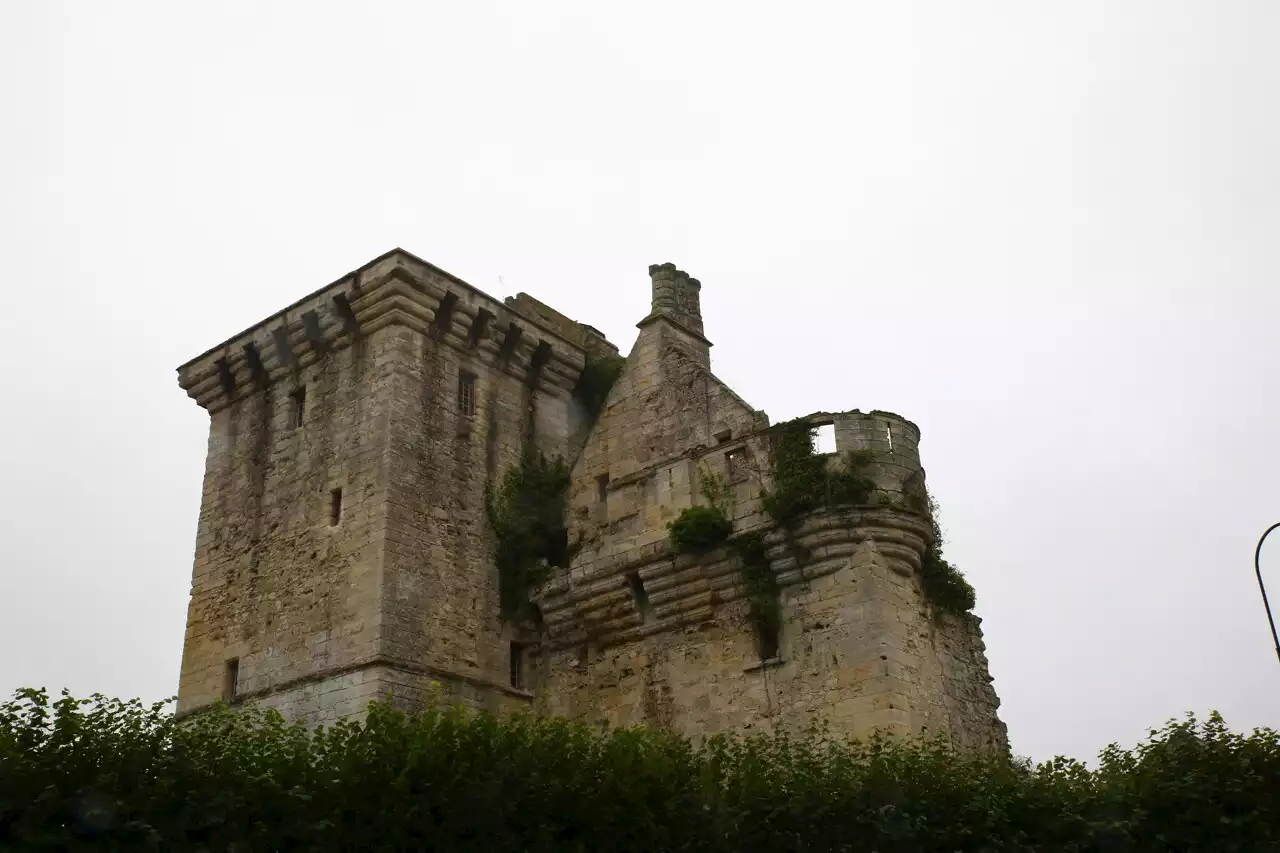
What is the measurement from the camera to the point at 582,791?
1435 centimetres

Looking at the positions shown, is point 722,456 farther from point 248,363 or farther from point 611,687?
point 248,363

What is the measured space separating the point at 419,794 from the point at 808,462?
7502 millimetres

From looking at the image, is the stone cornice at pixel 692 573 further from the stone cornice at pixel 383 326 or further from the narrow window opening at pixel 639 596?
the stone cornice at pixel 383 326

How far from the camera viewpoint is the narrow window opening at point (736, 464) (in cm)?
1933

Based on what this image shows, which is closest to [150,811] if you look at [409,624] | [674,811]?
[674,811]

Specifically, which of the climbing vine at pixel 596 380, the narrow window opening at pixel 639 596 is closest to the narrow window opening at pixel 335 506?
the narrow window opening at pixel 639 596

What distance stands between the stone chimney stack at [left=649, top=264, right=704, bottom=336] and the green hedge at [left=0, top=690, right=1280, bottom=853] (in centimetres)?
897

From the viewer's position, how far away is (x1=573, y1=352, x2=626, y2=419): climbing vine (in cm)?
2370

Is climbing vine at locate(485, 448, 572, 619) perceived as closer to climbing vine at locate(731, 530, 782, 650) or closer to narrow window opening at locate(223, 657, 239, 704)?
climbing vine at locate(731, 530, 782, 650)

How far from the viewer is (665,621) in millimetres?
19359

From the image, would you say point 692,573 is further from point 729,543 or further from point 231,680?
point 231,680

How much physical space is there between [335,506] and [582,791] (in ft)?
25.8

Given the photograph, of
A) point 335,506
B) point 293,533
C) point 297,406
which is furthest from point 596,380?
point 293,533

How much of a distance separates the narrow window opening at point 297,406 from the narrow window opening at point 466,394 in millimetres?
2618
